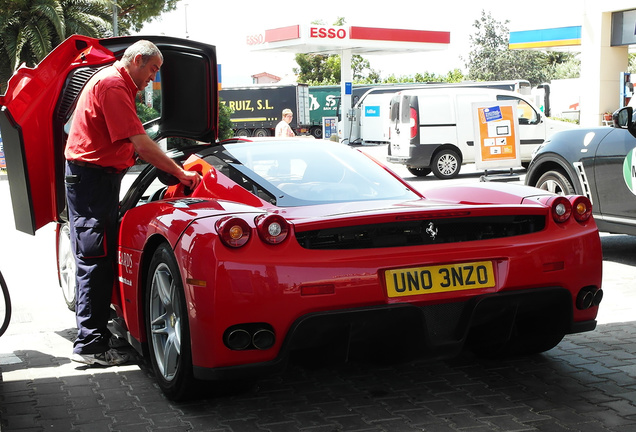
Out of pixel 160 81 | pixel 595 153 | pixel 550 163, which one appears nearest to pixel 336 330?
pixel 160 81

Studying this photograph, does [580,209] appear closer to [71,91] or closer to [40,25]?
[71,91]

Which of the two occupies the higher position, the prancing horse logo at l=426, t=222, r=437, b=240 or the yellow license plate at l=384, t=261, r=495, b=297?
the prancing horse logo at l=426, t=222, r=437, b=240

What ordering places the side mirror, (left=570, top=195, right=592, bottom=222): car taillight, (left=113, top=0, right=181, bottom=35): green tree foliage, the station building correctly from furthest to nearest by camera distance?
(left=113, top=0, right=181, bottom=35): green tree foliage → the station building → the side mirror → (left=570, top=195, right=592, bottom=222): car taillight

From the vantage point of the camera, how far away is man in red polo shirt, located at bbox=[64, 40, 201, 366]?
4.61 m

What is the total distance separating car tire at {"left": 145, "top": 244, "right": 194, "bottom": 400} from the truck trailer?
132 feet

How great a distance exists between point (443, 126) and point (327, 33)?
17555 mm

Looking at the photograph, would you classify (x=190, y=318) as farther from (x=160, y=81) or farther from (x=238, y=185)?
(x=160, y=81)

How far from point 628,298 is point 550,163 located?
7.70 feet

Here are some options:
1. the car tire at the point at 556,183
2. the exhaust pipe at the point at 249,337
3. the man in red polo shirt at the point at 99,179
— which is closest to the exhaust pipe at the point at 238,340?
the exhaust pipe at the point at 249,337

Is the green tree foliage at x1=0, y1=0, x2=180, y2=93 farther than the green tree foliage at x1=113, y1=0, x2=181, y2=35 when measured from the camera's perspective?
No

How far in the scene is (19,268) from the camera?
27.6 feet

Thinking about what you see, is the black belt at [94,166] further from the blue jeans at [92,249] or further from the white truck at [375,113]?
the white truck at [375,113]

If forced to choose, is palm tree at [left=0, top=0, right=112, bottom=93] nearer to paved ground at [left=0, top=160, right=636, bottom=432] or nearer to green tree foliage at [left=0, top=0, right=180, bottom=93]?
green tree foliage at [left=0, top=0, right=180, bottom=93]

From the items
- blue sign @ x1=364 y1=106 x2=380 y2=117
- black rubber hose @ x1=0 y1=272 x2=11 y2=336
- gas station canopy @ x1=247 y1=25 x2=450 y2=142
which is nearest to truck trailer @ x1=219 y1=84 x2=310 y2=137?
gas station canopy @ x1=247 y1=25 x2=450 y2=142
